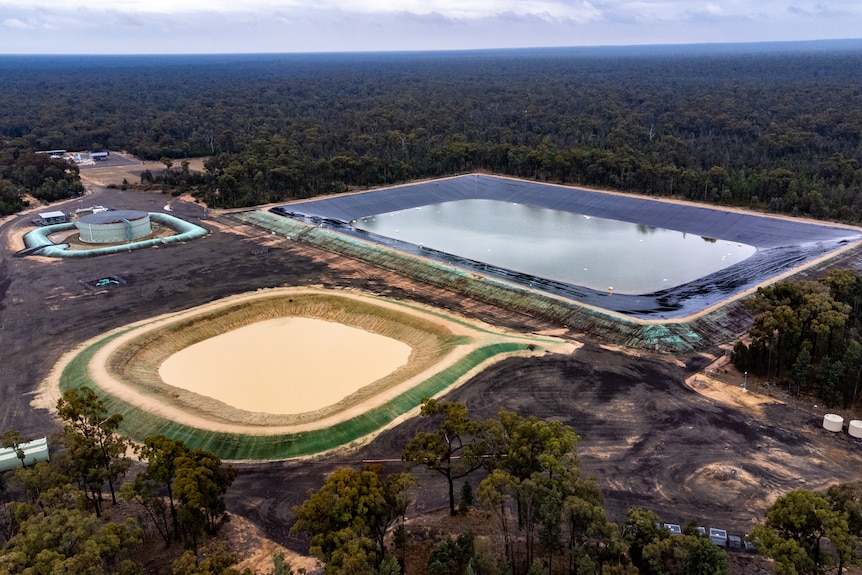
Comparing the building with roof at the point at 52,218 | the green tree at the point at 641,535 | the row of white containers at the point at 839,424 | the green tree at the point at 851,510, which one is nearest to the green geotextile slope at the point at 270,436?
the green tree at the point at 641,535

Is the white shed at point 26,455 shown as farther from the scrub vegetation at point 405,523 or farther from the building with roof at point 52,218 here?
the building with roof at point 52,218

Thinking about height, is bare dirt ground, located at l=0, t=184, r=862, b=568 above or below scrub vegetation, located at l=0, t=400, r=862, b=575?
below

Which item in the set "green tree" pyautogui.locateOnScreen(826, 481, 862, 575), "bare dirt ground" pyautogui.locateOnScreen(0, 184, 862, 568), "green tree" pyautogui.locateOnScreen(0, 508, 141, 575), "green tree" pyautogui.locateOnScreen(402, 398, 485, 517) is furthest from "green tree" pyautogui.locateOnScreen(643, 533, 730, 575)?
"green tree" pyautogui.locateOnScreen(0, 508, 141, 575)

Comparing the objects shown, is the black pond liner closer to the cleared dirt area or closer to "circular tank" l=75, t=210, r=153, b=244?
"circular tank" l=75, t=210, r=153, b=244

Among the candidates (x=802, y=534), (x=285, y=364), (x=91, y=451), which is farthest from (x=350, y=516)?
Result: (x=285, y=364)

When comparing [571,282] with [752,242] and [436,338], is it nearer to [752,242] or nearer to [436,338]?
[436,338]

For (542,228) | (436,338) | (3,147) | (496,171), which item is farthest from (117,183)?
(436,338)
